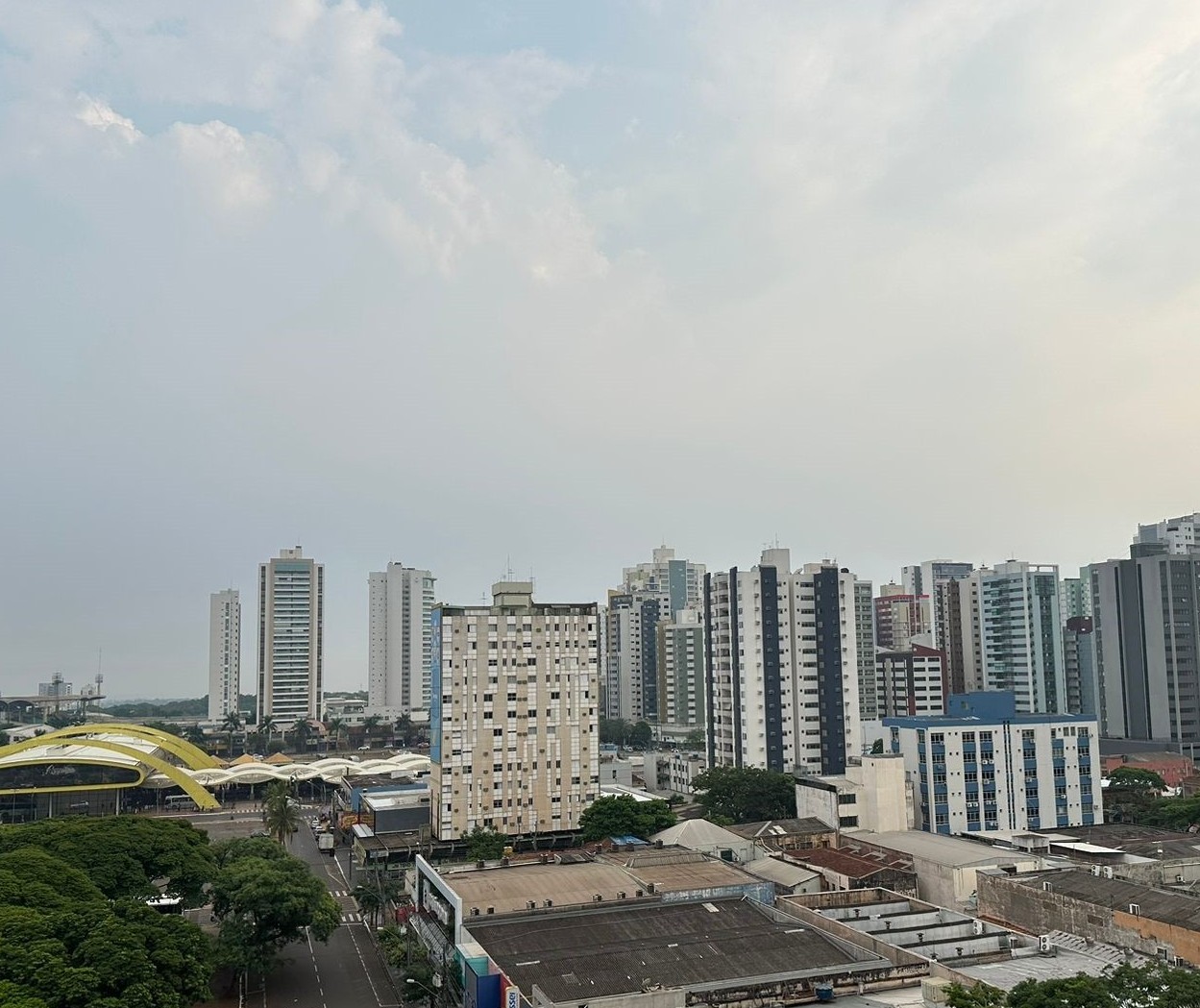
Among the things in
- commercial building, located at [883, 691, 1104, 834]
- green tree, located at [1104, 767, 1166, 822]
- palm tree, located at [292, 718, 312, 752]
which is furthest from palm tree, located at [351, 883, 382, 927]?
palm tree, located at [292, 718, 312, 752]

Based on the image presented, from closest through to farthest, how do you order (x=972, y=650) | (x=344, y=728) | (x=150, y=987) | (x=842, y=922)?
(x=150, y=987) < (x=842, y=922) < (x=972, y=650) < (x=344, y=728)

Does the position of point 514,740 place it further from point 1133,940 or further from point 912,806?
point 1133,940

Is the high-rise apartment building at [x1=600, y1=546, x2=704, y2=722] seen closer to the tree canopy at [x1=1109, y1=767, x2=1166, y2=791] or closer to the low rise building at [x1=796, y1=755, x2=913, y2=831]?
the tree canopy at [x1=1109, y1=767, x2=1166, y2=791]

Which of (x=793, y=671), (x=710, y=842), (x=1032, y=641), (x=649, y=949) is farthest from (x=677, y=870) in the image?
(x=1032, y=641)

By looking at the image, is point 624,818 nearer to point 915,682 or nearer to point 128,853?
point 128,853

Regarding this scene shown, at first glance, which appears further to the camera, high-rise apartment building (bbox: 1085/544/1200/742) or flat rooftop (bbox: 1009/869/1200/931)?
high-rise apartment building (bbox: 1085/544/1200/742)

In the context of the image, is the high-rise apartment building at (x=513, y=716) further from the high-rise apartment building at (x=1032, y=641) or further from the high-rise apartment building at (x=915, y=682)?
the high-rise apartment building at (x=1032, y=641)

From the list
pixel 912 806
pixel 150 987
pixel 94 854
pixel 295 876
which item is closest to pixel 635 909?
pixel 295 876
